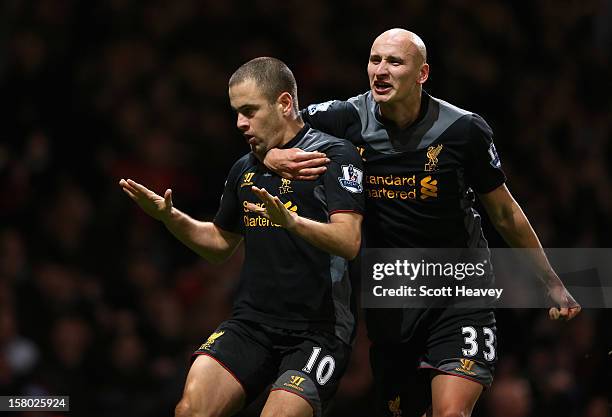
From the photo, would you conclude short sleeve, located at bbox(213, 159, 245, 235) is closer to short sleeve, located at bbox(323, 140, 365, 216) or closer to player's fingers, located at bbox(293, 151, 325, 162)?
player's fingers, located at bbox(293, 151, 325, 162)

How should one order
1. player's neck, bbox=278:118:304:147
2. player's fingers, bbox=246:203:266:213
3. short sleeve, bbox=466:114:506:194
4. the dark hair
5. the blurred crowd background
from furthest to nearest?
1. the blurred crowd background
2. short sleeve, bbox=466:114:506:194
3. player's neck, bbox=278:118:304:147
4. the dark hair
5. player's fingers, bbox=246:203:266:213

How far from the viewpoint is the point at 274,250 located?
191 inches

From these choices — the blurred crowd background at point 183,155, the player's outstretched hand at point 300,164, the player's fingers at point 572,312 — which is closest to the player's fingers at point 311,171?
the player's outstretched hand at point 300,164

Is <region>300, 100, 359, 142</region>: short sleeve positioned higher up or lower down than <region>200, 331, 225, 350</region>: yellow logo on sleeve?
higher up

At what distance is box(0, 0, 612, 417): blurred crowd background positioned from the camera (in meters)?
7.63

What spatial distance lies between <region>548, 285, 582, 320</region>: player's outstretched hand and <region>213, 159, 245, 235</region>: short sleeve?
1.50 m

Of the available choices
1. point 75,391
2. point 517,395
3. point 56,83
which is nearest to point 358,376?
point 517,395

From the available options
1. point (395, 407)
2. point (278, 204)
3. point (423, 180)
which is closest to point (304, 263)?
point (278, 204)

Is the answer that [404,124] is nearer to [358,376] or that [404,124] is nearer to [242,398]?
[242,398]

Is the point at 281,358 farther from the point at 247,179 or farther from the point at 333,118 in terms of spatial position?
the point at 333,118

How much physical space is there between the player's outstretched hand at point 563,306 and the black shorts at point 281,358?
1015 mm

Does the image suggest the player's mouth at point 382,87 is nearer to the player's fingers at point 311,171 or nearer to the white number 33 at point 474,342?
the player's fingers at point 311,171

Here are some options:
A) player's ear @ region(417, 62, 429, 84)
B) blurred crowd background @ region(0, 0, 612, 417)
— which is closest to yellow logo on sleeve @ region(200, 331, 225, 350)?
player's ear @ region(417, 62, 429, 84)

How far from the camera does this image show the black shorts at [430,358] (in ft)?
16.4
